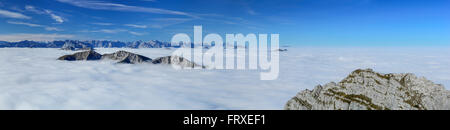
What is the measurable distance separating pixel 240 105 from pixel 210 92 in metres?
41.4

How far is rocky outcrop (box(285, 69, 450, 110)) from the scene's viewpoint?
39.3 m

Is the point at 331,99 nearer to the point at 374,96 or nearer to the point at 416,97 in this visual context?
the point at 374,96

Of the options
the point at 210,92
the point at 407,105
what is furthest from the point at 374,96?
the point at 210,92

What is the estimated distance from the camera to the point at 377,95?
43188 millimetres

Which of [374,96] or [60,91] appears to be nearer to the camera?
[374,96]

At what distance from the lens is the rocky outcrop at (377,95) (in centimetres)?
3934

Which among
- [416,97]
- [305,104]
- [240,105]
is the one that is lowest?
[240,105]

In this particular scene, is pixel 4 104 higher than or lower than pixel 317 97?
lower

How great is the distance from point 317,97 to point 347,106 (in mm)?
6407

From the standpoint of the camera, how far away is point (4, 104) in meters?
122
